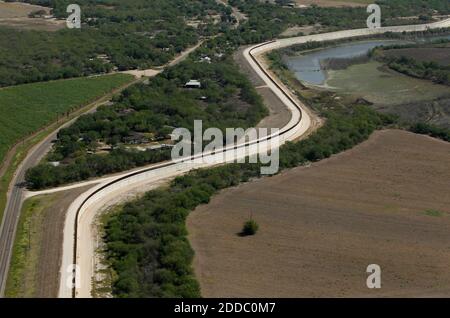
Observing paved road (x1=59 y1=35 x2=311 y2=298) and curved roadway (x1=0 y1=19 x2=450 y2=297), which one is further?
curved roadway (x1=0 y1=19 x2=450 y2=297)

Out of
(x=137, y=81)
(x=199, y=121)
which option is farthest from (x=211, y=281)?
(x=137, y=81)

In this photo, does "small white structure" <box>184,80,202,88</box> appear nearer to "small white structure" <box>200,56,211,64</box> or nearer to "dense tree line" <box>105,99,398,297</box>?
"small white structure" <box>200,56,211,64</box>

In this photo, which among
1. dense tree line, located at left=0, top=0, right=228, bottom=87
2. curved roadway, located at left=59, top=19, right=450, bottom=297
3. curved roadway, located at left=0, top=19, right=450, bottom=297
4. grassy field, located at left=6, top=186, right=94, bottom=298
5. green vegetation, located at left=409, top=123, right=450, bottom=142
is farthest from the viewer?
dense tree line, located at left=0, top=0, right=228, bottom=87

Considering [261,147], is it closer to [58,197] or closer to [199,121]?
[199,121]

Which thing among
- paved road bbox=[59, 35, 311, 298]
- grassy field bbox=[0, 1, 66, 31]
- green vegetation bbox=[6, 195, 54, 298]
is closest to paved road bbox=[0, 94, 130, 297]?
green vegetation bbox=[6, 195, 54, 298]

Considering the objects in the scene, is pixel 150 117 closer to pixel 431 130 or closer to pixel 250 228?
pixel 431 130

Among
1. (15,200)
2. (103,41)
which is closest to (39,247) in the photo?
(15,200)

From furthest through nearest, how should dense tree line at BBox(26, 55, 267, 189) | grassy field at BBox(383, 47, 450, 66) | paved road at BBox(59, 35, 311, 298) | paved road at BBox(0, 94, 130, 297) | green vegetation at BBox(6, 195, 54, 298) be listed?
grassy field at BBox(383, 47, 450, 66), dense tree line at BBox(26, 55, 267, 189), paved road at BBox(0, 94, 130, 297), paved road at BBox(59, 35, 311, 298), green vegetation at BBox(6, 195, 54, 298)
